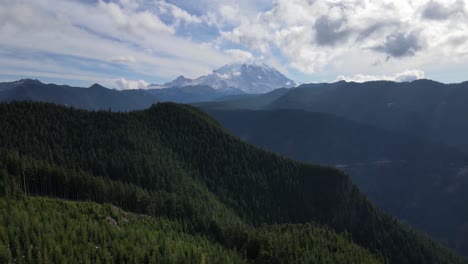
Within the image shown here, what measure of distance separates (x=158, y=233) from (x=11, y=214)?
4684cm

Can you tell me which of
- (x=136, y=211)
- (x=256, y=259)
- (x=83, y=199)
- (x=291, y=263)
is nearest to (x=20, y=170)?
(x=83, y=199)

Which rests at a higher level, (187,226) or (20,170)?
(20,170)

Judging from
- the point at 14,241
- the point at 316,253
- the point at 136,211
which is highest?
the point at 14,241

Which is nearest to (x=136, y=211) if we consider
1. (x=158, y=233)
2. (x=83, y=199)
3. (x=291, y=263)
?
(x=83, y=199)

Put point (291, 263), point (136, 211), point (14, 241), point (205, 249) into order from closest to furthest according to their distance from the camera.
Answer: point (14, 241)
point (205, 249)
point (291, 263)
point (136, 211)

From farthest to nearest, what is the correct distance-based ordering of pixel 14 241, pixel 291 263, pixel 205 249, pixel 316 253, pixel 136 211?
pixel 136 211 → pixel 316 253 → pixel 291 263 → pixel 205 249 → pixel 14 241

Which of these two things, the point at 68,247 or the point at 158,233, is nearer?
the point at 68,247

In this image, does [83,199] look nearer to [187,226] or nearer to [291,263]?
[187,226]

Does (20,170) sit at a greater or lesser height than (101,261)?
greater

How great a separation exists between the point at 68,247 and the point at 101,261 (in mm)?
9109

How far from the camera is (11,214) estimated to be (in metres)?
107

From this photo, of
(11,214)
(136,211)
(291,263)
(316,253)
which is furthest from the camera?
(136,211)

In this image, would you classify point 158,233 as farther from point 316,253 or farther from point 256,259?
point 316,253

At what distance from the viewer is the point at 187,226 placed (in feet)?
552
